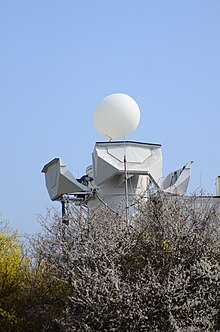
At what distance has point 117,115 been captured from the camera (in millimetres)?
16469

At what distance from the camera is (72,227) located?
1292 centimetres

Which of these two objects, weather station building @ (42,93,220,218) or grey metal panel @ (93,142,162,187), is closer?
weather station building @ (42,93,220,218)

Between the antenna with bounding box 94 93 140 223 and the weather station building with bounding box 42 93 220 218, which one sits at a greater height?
the antenna with bounding box 94 93 140 223

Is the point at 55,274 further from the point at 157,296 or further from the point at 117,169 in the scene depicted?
the point at 117,169

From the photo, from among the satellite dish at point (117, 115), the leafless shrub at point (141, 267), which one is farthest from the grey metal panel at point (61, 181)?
the leafless shrub at point (141, 267)

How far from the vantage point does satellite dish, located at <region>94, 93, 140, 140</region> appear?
54.2 feet

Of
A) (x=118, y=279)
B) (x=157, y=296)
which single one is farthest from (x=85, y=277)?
(x=157, y=296)

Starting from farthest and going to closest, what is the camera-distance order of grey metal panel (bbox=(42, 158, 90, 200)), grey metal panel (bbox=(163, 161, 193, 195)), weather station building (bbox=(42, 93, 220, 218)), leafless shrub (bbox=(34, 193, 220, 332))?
grey metal panel (bbox=(163, 161, 193, 195)), grey metal panel (bbox=(42, 158, 90, 200)), weather station building (bbox=(42, 93, 220, 218)), leafless shrub (bbox=(34, 193, 220, 332))

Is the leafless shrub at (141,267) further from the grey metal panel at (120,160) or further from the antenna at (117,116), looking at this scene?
the grey metal panel at (120,160)

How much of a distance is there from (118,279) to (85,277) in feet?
1.89

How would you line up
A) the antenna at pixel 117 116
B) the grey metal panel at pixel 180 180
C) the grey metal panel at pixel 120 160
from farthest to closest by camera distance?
1. the grey metal panel at pixel 180 180
2. the grey metal panel at pixel 120 160
3. the antenna at pixel 117 116

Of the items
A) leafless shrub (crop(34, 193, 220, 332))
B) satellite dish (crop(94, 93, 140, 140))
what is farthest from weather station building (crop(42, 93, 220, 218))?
leafless shrub (crop(34, 193, 220, 332))

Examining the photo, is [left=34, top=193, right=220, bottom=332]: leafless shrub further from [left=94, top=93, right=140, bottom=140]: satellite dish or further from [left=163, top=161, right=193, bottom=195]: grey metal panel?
[left=163, top=161, right=193, bottom=195]: grey metal panel

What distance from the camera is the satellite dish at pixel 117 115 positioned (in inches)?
650
